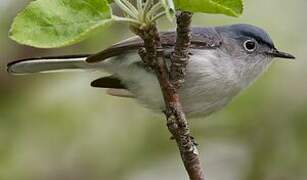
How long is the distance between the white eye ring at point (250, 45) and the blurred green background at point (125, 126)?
0.54 meters

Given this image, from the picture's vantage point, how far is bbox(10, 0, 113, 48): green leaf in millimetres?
1360

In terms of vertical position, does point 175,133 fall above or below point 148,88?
above

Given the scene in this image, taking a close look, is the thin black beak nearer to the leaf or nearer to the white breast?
the white breast

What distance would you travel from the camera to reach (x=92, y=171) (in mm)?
3992

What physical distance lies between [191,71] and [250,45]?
614 mm

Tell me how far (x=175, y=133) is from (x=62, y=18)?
20.2 inches

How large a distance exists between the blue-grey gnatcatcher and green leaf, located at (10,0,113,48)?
1.29 meters

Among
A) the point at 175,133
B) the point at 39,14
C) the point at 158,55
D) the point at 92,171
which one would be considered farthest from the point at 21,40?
the point at 92,171

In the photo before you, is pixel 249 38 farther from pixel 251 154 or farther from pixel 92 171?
pixel 92 171

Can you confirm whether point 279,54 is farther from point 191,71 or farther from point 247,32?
point 191,71

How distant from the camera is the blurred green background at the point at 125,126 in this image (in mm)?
3898

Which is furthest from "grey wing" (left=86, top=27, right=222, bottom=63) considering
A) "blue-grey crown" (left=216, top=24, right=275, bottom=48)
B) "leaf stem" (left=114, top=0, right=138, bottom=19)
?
"leaf stem" (left=114, top=0, right=138, bottom=19)

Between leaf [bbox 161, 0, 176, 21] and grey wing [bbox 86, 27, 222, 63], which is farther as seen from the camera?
grey wing [bbox 86, 27, 222, 63]

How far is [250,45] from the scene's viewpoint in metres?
3.48
